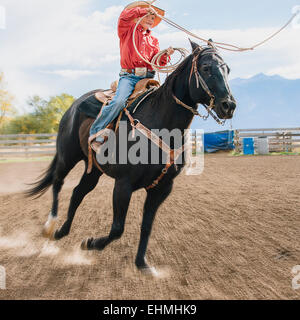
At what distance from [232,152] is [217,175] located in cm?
990

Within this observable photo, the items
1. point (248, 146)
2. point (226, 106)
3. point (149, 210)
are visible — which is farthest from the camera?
point (248, 146)

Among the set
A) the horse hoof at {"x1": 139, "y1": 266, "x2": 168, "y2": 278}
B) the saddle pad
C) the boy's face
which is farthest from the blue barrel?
the horse hoof at {"x1": 139, "y1": 266, "x2": 168, "y2": 278}

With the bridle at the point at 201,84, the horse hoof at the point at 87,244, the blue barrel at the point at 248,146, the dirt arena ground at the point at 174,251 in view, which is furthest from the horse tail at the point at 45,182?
the blue barrel at the point at 248,146

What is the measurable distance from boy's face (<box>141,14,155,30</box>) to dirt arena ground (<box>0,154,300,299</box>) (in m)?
2.72

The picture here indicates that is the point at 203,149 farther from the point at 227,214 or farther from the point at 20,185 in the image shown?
the point at 227,214

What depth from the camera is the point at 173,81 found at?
3.35m

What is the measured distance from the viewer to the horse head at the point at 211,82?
9.39 ft

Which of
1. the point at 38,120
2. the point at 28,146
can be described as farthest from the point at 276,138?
the point at 38,120

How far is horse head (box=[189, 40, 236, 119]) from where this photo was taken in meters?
2.86

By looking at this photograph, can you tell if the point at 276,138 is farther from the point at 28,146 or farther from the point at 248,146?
the point at 28,146

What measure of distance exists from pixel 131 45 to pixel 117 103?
0.78m

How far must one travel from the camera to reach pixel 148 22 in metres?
3.81

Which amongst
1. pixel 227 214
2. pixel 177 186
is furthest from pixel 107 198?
pixel 227 214

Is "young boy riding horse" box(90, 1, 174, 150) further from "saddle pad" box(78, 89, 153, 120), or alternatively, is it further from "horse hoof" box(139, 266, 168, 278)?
"horse hoof" box(139, 266, 168, 278)
